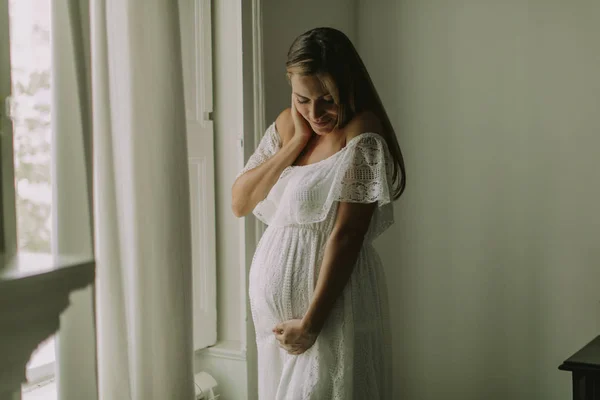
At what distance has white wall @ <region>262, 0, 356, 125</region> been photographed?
82.1 inches

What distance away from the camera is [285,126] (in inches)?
69.7

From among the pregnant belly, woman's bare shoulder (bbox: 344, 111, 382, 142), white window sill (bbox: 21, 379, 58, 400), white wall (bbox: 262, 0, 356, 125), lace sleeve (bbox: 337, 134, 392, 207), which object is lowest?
white window sill (bbox: 21, 379, 58, 400)

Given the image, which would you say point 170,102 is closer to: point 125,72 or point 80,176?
point 125,72

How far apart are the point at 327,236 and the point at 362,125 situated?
0.95ft

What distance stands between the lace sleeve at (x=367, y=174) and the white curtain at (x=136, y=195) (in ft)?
1.26

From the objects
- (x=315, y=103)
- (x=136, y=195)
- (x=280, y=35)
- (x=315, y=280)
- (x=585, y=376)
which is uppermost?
(x=280, y=35)

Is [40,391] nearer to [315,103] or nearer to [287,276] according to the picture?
[287,276]

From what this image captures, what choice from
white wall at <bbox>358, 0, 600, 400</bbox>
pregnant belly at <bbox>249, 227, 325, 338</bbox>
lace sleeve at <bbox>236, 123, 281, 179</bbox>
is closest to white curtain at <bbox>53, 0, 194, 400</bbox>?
pregnant belly at <bbox>249, 227, 325, 338</bbox>

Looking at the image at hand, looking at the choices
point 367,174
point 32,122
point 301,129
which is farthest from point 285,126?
point 32,122

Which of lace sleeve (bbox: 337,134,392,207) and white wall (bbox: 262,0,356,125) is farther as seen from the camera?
white wall (bbox: 262,0,356,125)

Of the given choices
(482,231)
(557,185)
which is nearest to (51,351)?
(482,231)

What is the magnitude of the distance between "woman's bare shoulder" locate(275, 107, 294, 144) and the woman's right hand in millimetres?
47

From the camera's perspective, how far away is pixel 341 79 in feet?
5.13

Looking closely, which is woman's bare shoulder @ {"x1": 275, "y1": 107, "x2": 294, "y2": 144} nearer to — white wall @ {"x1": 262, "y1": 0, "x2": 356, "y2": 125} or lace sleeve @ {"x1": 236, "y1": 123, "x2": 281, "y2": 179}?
lace sleeve @ {"x1": 236, "y1": 123, "x2": 281, "y2": 179}
